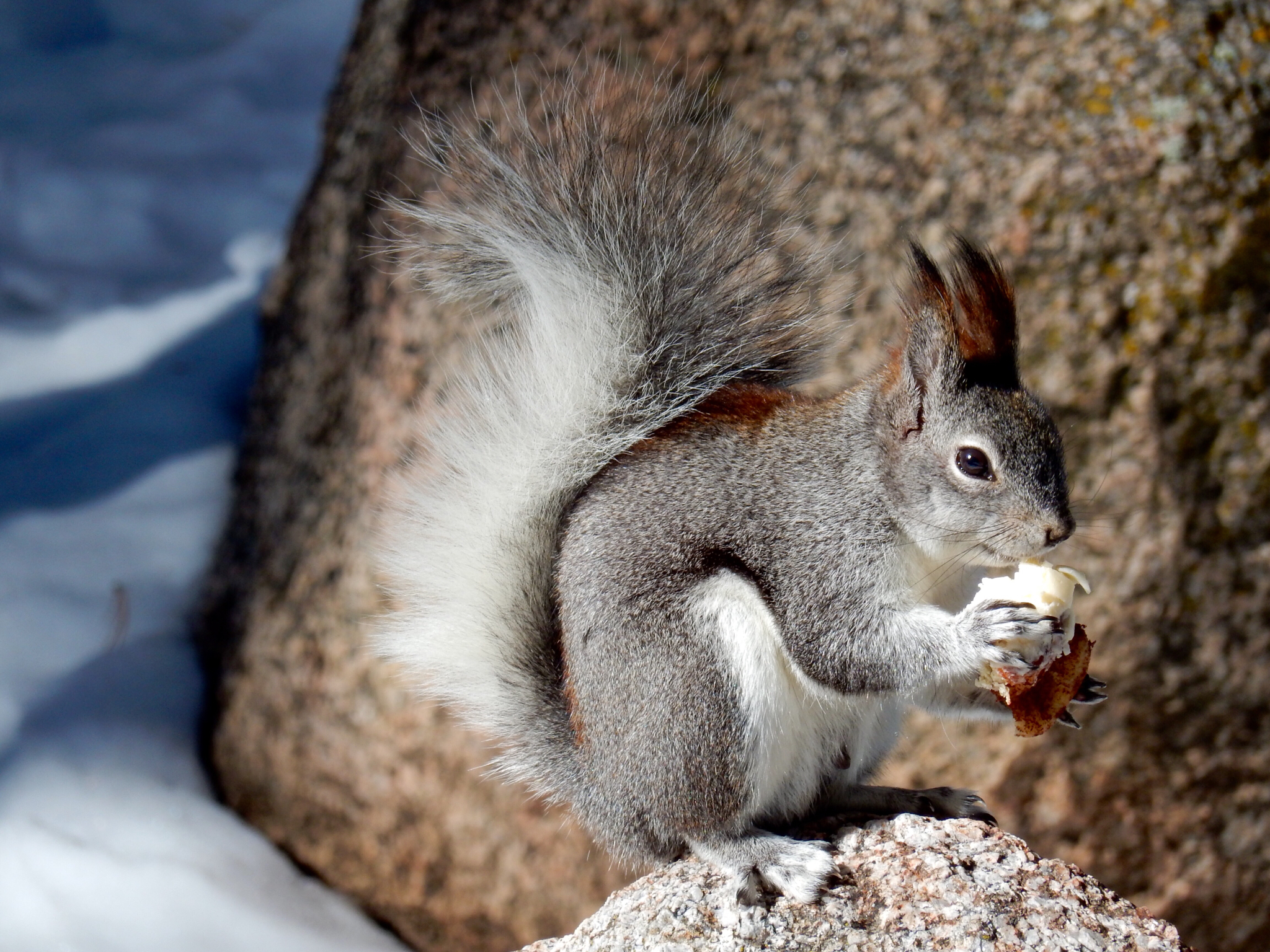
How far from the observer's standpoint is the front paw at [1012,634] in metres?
1.09

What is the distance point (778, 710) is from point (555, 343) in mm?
460

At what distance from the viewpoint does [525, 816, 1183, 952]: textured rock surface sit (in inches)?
39.1

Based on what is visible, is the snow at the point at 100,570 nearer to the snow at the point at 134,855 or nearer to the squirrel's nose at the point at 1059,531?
the snow at the point at 134,855

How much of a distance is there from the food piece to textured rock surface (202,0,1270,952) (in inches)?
25.4

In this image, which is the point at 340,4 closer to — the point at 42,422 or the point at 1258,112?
the point at 42,422

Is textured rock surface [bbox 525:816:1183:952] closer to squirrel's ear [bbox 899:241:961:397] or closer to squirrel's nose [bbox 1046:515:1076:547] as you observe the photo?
squirrel's nose [bbox 1046:515:1076:547]

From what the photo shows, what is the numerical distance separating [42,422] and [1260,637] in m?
2.61

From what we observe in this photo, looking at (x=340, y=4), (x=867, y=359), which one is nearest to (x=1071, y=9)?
(x=867, y=359)

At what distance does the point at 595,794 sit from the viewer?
4.10 feet

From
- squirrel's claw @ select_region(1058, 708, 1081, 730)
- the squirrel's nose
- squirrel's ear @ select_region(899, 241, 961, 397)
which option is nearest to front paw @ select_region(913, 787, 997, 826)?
squirrel's claw @ select_region(1058, 708, 1081, 730)

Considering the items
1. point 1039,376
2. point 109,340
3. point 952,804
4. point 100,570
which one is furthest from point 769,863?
point 109,340

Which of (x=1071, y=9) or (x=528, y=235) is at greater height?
(x=1071, y=9)

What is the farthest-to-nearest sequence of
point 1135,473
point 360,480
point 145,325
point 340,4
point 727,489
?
point 340,4 < point 145,325 < point 360,480 < point 1135,473 < point 727,489

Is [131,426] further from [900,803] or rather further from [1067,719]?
[1067,719]
